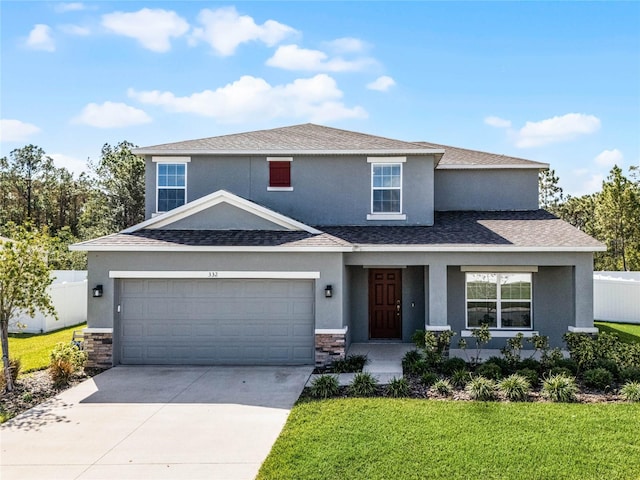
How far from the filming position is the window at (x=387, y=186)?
14.7m

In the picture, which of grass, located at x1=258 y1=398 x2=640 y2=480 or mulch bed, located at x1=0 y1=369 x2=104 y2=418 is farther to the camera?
mulch bed, located at x1=0 y1=369 x2=104 y2=418

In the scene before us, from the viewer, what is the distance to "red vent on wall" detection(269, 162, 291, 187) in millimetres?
14938

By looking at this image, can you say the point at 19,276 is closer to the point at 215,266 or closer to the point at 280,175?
the point at 215,266

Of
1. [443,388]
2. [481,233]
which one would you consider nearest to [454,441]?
[443,388]

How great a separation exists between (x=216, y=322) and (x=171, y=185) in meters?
5.48

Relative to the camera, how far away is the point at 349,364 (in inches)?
444

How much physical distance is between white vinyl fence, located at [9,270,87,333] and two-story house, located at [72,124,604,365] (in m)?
6.00

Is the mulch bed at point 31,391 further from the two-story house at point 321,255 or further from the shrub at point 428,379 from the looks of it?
the shrub at point 428,379

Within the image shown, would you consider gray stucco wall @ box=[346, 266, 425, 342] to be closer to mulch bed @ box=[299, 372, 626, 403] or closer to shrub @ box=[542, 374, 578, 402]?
mulch bed @ box=[299, 372, 626, 403]

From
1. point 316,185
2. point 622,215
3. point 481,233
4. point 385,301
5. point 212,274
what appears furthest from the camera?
point 622,215

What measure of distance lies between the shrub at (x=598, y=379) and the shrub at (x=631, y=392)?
354 mm

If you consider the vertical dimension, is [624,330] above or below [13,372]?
below

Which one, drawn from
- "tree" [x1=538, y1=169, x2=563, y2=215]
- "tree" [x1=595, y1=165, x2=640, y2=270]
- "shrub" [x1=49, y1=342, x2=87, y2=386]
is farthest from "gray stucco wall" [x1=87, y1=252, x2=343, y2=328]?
"tree" [x1=538, y1=169, x2=563, y2=215]

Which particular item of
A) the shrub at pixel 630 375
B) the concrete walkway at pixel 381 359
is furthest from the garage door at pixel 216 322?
the shrub at pixel 630 375
